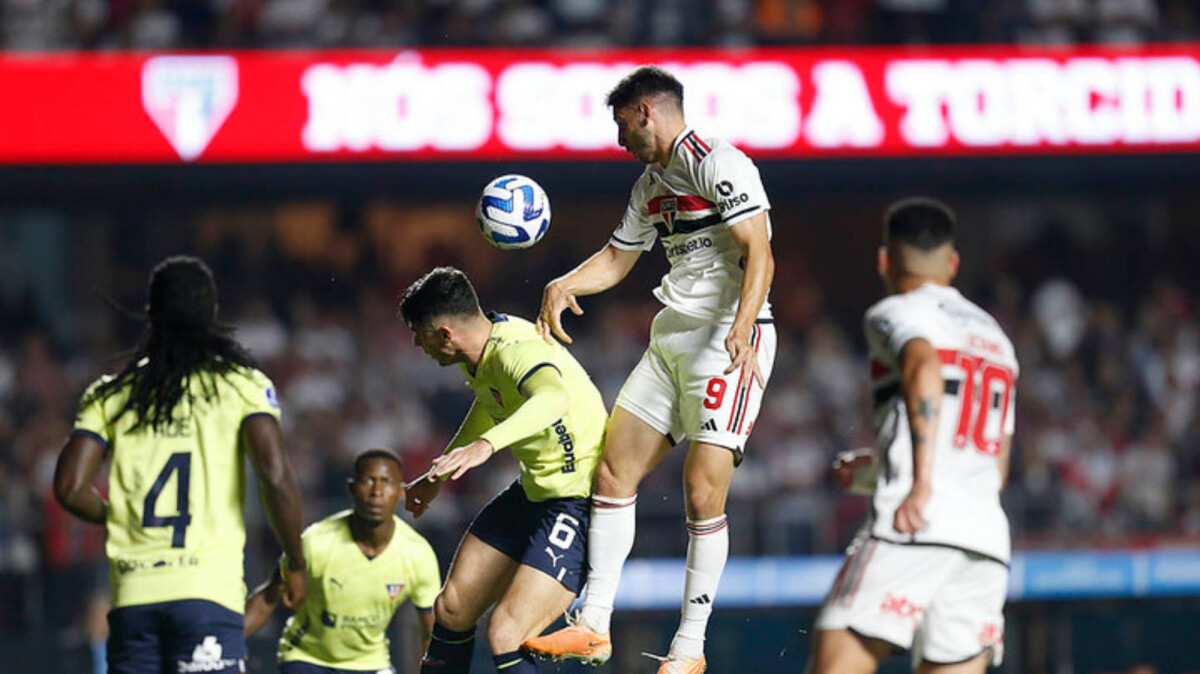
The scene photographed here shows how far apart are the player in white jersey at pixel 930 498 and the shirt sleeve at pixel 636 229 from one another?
1607mm

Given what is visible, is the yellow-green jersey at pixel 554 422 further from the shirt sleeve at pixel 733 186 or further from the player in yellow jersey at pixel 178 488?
the player in yellow jersey at pixel 178 488

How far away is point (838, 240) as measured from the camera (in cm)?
1920

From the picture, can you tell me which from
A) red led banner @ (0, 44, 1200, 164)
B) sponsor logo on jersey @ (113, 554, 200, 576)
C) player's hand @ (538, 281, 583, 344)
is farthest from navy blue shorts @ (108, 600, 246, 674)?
red led banner @ (0, 44, 1200, 164)

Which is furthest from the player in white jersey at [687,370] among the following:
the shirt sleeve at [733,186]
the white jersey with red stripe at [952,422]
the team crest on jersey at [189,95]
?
the team crest on jersey at [189,95]

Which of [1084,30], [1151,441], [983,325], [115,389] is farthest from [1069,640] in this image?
[115,389]

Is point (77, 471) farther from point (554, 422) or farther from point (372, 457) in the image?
point (372, 457)

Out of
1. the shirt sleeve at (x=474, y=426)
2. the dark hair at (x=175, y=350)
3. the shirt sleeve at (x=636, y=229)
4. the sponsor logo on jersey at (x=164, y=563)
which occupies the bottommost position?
the sponsor logo on jersey at (x=164, y=563)

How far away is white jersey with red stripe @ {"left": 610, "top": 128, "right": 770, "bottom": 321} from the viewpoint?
687 cm

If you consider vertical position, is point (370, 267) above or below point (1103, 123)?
below

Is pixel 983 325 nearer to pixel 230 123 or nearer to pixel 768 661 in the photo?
pixel 768 661

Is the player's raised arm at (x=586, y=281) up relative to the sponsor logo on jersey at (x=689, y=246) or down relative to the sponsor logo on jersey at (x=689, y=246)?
down

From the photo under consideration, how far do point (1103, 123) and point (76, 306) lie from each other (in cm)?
957

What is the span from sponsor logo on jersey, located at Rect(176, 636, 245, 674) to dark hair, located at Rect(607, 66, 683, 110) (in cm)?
253

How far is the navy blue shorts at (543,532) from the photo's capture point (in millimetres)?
6984
